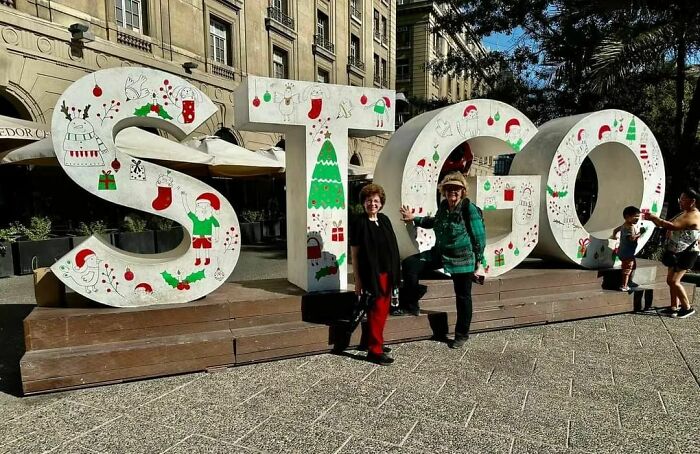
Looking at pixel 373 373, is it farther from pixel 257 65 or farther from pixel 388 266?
pixel 257 65

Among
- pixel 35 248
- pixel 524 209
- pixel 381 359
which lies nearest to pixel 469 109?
pixel 524 209

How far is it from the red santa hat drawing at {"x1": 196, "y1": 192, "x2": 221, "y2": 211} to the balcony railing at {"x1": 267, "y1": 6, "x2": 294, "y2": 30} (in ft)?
50.9

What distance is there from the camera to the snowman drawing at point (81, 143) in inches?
140

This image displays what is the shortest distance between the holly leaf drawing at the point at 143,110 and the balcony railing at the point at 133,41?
33.1 feet

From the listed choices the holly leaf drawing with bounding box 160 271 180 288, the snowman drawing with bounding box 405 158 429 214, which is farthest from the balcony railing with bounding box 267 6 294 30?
the holly leaf drawing with bounding box 160 271 180 288

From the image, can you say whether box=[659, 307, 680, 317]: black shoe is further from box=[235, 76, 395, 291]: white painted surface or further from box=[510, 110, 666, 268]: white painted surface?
box=[235, 76, 395, 291]: white painted surface

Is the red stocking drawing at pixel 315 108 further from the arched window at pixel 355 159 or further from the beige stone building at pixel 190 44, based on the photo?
the arched window at pixel 355 159

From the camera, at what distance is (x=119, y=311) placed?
366cm

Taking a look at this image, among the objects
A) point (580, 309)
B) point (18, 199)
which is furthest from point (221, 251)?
point (18, 199)

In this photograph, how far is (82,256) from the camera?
12.0ft

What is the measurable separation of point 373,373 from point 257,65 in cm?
1560

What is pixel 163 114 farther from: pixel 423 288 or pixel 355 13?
pixel 355 13

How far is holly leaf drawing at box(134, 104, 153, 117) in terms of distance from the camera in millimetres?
3730

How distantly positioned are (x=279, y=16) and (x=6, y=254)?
14.3 m
